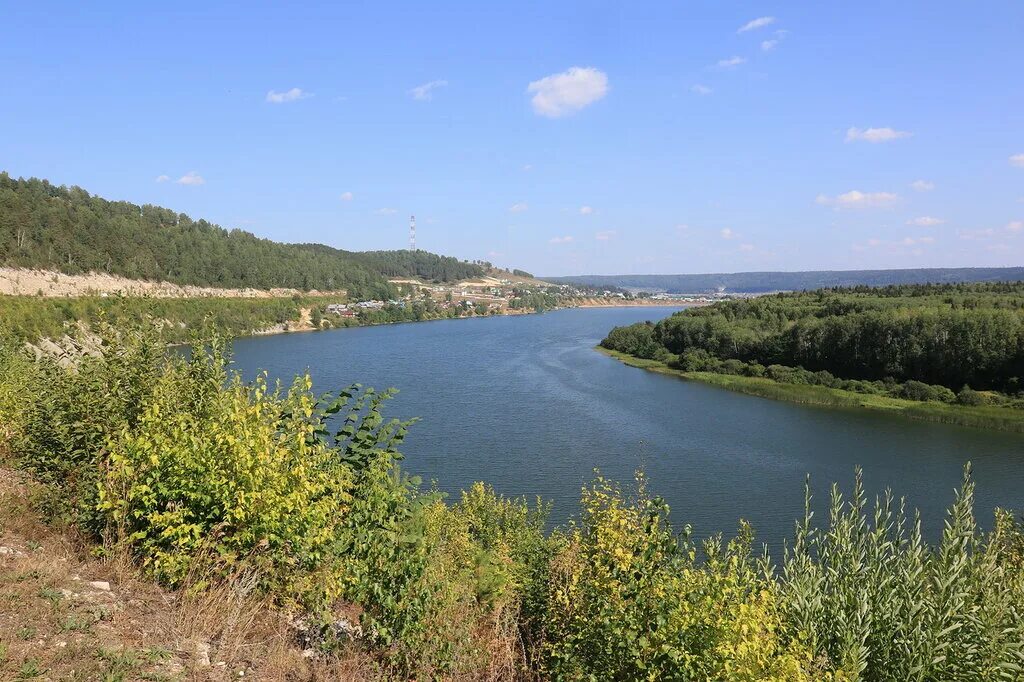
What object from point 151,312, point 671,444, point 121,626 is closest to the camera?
point 121,626

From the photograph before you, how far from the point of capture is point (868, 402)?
3744cm

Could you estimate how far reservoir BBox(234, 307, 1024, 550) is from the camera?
2006 cm

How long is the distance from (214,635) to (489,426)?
24948 mm

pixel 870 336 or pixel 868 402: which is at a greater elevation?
pixel 870 336

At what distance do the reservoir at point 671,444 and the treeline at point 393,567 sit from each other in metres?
8.66

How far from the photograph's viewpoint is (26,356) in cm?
934

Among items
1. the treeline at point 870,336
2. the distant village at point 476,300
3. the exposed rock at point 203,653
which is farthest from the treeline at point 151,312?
the treeline at point 870,336

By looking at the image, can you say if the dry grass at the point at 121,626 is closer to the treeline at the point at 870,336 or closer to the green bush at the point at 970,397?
the green bush at the point at 970,397

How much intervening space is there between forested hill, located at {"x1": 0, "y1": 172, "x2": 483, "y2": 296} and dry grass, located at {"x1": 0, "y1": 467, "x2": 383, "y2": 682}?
2833 inches

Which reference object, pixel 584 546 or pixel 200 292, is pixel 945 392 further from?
pixel 200 292

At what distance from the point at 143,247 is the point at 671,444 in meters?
82.7

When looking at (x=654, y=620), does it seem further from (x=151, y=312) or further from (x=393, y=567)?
(x=151, y=312)

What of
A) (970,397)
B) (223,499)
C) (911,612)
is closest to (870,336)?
(970,397)

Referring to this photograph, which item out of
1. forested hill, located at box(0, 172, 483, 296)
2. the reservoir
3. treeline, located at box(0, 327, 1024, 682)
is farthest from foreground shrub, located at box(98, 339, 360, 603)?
forested hill, located at box(0, 172, 483, 296)
